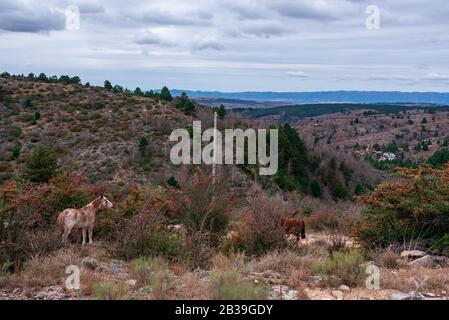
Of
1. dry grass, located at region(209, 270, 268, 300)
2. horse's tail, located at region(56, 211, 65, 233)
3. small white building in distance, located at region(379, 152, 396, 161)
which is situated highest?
dry grass, located at region(209, 270, 268, 300)

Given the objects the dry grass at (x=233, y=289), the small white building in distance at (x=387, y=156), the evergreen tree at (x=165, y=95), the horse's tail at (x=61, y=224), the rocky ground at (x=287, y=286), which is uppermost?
the evergreen tree at (x=165, y=95)

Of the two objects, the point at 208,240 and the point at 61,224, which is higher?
the point at 61,224

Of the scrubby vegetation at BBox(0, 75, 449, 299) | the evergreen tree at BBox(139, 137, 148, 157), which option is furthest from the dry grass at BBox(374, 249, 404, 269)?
the evergreen tree at BBox(139, 137, 148, 157)

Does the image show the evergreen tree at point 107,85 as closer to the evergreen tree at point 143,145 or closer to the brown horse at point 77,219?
the evergreen tree at point 143,145

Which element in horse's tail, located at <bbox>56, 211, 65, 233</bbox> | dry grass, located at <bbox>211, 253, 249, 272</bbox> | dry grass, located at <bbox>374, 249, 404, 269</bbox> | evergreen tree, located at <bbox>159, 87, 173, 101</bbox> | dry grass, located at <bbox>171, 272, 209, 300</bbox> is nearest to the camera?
dry grass, located at <bbox>171, 272, 209, 300</bbox>

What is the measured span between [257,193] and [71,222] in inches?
142

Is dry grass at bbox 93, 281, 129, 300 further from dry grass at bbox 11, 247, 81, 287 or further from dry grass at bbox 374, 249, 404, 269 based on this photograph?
dry grass at bbox 374, 249, 404, 269

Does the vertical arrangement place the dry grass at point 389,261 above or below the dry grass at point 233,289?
below

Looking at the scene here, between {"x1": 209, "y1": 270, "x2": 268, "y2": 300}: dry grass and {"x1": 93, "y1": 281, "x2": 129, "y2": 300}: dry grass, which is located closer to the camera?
{"x1": 209, "y1": 270, "x2": 268, "y2": 300}: dry grass

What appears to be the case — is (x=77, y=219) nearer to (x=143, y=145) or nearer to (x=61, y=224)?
(x=61, y=224)

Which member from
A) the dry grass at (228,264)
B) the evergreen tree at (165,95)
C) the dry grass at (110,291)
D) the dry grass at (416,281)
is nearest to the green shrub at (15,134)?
the evergreen tree at (165,95)

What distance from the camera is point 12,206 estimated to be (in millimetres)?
8523

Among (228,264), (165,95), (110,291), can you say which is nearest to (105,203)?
(228,264)

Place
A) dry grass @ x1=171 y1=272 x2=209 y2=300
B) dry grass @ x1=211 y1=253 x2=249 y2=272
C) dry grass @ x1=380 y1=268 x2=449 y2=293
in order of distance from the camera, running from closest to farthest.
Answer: dry grass @ x1=171 y1=272 x2=209 y2=300
dry grass @ x1=380 y1=268 x2=449 y2=293
dry grass @ x1=211 y1=253 x2=249 y2=272
